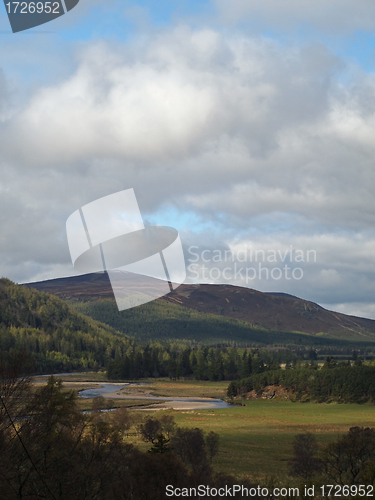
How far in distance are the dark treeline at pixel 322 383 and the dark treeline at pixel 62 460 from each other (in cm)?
8178

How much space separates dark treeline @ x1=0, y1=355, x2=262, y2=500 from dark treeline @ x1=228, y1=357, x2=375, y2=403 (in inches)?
3220

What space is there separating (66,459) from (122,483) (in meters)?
3.29

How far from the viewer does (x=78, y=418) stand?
22.6 m

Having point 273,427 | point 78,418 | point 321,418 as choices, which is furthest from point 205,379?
point 78,418

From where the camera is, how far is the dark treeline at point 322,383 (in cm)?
9350

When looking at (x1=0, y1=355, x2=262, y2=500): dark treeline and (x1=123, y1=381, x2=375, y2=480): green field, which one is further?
(x1=123, y1=381, x2=375, y2=480): green field

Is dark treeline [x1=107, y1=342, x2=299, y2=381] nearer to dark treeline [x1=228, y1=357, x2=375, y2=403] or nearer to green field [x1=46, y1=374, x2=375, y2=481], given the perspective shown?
dark treeline [x1=228, y1=357, x2=375, y2=403]

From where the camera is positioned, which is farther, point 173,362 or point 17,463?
point 173,362

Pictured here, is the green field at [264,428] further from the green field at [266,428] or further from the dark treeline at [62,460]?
the dark treeline at [62,460]

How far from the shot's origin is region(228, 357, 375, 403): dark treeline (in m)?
93.5

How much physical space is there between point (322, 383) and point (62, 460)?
3578 inches

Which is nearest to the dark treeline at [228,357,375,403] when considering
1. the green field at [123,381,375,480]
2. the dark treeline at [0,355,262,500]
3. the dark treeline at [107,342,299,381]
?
the green field at [123,381,375,480]

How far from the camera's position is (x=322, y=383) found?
3964 inches

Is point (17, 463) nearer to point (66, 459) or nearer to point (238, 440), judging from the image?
point (66, 459)
